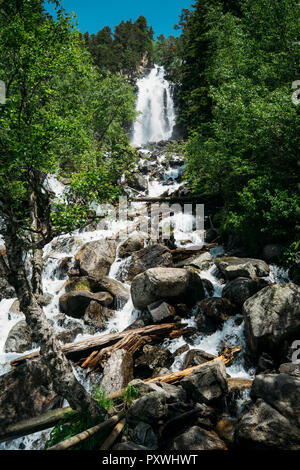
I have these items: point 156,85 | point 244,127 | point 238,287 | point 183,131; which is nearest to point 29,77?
point 244,127

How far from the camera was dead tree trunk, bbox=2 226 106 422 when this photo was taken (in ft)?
17.3

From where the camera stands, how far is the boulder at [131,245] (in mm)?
15979

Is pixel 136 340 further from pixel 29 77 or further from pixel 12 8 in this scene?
pixel 12 8

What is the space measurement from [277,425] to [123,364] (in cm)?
476

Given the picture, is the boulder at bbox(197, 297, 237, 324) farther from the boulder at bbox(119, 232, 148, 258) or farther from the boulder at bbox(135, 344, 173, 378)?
the boulder at bbox(119, 232, 148, 258)

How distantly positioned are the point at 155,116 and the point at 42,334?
59496 mm

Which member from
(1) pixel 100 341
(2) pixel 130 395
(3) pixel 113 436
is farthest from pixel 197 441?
(1) pixel 100 341

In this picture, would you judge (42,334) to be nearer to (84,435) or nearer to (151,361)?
(84,435)

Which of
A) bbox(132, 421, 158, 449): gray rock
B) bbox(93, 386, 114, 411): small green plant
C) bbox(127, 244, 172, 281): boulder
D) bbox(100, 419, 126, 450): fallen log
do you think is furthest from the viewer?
bbox(127, 244, 172, 281): boulder

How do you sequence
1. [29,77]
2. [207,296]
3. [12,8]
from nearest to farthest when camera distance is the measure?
[29,77] < [12,8] < [207,296]

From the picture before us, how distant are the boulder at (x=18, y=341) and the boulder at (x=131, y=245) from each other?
7143mm

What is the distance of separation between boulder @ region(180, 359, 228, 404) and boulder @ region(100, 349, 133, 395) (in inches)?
78.6

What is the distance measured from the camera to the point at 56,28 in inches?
352

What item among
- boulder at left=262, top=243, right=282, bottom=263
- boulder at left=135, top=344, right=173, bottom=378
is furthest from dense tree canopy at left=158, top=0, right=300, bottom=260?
boulder at left=135, top=344, right=173, bottom=378
